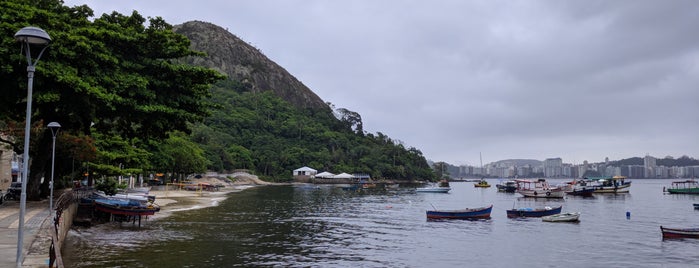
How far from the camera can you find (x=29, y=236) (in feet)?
64.1

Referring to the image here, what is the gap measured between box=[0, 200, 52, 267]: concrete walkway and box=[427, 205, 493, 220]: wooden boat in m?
33.9

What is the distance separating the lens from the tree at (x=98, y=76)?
26.3 meters

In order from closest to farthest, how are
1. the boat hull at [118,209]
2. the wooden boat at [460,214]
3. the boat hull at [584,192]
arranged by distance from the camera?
the boat hull at [118,209] → the wooden boat at [460,214] → the boat hull at [584,192]

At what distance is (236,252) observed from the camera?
85.6ft

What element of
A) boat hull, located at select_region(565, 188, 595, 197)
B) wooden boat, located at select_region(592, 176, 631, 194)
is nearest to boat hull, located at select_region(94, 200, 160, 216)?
boat hull, located at select_region(565, 188, 595, 197)

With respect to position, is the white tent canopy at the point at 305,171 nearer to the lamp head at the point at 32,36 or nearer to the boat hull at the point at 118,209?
the boat hull at the point at 118,209

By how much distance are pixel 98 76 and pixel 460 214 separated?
35.8 m

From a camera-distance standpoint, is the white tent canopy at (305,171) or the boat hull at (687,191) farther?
the white tent canopy at (305,171)

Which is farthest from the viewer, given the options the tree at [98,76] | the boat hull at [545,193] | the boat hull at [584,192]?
the boat hull at [584,192]

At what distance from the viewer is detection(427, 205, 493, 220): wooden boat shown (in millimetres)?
48625

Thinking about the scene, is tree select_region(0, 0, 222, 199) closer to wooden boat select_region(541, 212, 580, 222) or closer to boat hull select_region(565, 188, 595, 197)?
wooden boat select_region(541, 212, 580, 222)

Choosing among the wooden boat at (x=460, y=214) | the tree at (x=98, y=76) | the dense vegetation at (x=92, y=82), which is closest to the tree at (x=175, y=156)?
the dense vegetation at (x=92, y=82)

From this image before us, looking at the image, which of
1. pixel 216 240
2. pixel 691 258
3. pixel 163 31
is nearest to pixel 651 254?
pixel 691 258

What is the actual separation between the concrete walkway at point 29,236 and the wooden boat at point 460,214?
1333 inches
